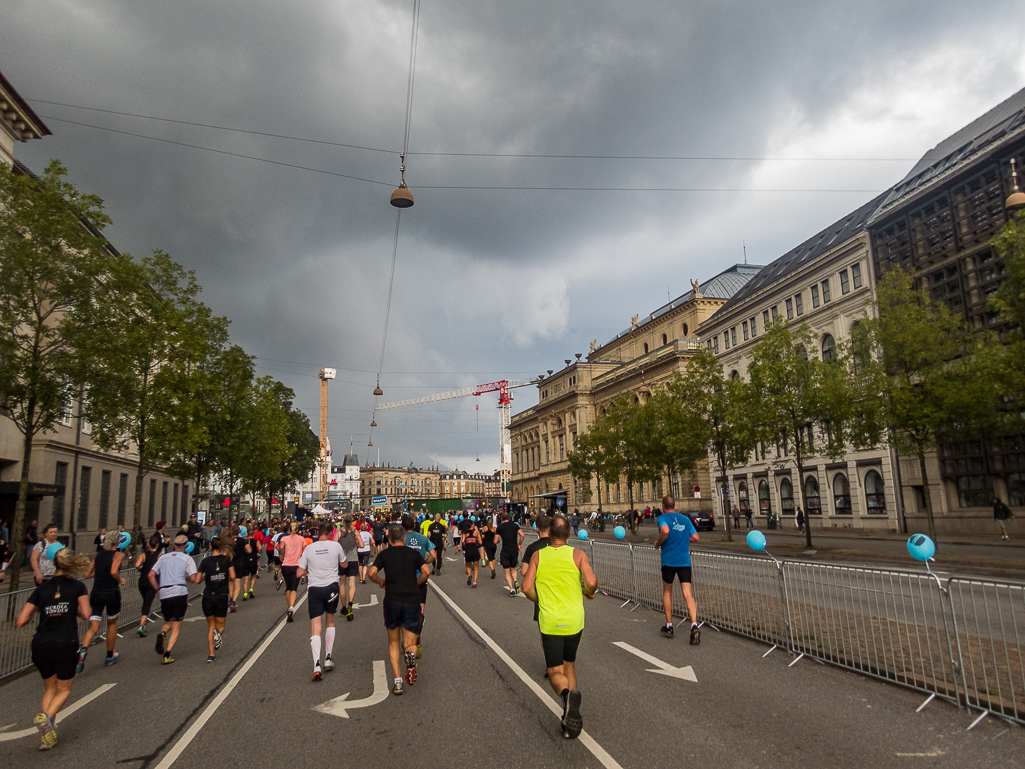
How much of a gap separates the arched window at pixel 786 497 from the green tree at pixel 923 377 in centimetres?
1786

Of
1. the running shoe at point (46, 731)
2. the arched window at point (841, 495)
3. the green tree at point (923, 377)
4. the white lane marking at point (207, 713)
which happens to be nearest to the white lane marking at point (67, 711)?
the running shoe at point (46, 731)

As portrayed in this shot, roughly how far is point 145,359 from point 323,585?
16.7 m

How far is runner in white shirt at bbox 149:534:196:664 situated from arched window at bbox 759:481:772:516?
143 ft

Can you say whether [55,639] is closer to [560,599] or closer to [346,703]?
[346,703]

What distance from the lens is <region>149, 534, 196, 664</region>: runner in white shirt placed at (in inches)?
376

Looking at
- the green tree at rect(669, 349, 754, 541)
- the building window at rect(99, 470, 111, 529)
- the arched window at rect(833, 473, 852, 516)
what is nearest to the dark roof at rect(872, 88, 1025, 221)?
the green tree at rect(669, 349, 754, 541)

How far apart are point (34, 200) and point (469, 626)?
45.8ft

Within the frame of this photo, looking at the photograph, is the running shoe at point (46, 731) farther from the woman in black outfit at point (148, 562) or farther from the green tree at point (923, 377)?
the green tree at point (923, 377)

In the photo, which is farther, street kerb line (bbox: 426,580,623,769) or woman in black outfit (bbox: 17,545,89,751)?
woman in black outfit (bbox: 17,545,89,751)

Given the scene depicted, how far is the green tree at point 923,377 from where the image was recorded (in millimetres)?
23547

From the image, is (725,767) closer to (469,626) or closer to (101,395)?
(469,626)

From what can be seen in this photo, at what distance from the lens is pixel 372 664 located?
8836 millimetres

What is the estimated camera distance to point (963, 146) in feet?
115

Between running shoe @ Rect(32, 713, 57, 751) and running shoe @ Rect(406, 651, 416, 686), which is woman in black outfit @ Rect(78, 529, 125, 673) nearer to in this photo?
running shoe @ Rect(32, 713, 57, 751)
